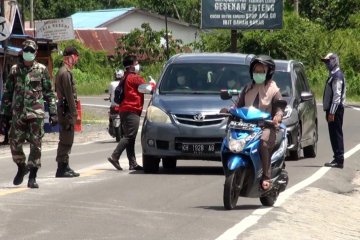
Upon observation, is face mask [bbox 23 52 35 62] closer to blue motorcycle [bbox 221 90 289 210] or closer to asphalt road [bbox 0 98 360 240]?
asphalt road [bbox 0 98 360 240]

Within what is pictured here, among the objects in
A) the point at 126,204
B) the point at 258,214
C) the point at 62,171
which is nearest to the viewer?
the point at 258,214

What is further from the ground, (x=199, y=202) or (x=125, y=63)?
(x=125, y=63)

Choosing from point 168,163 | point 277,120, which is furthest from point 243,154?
point 168,163

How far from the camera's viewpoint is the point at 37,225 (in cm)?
1095

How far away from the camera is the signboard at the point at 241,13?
170ft

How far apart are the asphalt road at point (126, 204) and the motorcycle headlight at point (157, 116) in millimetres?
836

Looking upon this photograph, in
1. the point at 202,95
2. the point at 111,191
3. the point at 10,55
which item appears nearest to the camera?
the point at 111,191

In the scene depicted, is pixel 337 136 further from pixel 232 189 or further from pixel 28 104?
pixel 232 189

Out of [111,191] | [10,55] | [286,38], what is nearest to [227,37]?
[286,38]

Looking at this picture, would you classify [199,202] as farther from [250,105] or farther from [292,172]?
[292,172]

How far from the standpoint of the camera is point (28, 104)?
14367 mm

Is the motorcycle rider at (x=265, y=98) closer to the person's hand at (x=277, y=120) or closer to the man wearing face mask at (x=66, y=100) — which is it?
the person's hand at (x=277, y=120)

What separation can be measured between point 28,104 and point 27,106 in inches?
1.1

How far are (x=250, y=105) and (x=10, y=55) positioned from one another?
16896mm
